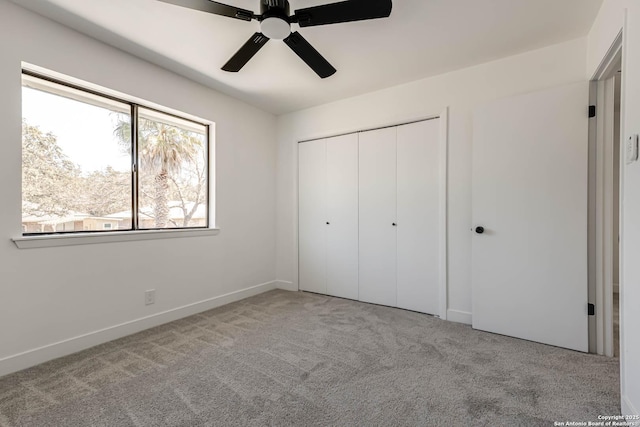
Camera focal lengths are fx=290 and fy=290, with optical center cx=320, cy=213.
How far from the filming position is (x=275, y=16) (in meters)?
1.65

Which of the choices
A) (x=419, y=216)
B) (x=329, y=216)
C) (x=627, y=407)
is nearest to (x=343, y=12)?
(x=419, y=216)

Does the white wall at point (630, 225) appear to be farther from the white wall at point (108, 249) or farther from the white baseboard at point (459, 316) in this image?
the white wall at point (108, 249)

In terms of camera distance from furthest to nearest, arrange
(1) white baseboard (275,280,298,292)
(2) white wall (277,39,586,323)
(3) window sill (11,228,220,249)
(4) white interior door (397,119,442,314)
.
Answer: (1) white baseboard (275,280,298,292)
(4) white interior door (397,119,442,314)
(2) white wall (277,39,586,323)
(3) window sill (11,228,220,249)

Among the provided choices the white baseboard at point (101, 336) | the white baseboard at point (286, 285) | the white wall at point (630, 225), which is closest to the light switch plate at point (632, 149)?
the white wall at point (630, 225)

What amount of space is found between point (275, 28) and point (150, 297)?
244cm

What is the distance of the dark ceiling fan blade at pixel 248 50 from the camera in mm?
1846

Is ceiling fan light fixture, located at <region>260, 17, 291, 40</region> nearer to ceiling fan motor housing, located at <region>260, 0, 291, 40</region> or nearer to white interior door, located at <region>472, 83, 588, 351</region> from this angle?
ceiling fan motor housing, located at <region>260, 0, 291, 40</region>

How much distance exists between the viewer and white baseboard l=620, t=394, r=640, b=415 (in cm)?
135

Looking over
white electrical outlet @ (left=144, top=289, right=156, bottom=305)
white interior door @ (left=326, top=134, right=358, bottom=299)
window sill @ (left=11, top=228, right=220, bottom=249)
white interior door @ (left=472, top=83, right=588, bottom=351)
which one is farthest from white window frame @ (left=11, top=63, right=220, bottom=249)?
white interior door @ (left=472, top=83, right=588, bottom=351)

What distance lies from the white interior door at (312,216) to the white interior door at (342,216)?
9cm

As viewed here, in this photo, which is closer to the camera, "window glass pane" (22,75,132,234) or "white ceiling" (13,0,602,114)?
A: "white ceiling" (13,0,602,114)

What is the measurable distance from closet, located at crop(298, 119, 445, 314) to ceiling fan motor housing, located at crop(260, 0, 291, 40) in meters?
1.76

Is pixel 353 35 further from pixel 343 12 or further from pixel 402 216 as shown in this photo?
pixel 402 216

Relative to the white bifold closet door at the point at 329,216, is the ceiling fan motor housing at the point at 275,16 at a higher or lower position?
higher
